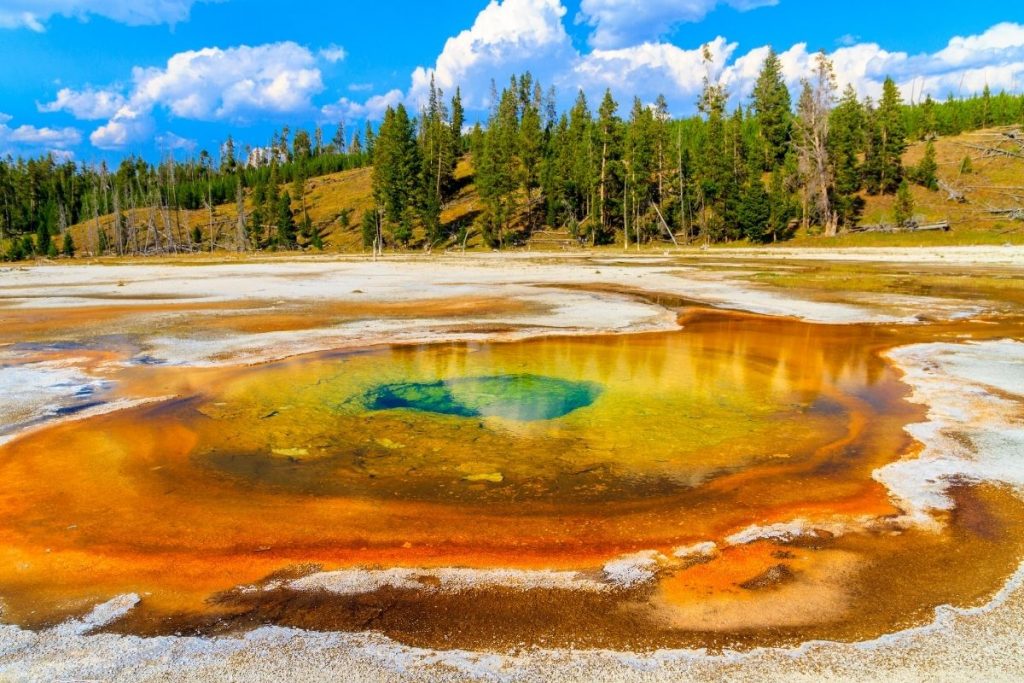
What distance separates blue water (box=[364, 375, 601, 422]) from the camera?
8852 mm

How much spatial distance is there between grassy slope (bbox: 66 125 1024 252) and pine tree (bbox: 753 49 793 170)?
12394mm

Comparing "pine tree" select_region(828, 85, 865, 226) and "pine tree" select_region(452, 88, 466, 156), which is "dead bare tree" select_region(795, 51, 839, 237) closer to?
"pine tree" select_region(828, 85, 865, 226)

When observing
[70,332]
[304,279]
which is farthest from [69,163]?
[70,332]

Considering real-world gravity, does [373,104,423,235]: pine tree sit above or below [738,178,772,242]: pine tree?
above

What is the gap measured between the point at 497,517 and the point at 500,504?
0.89ft

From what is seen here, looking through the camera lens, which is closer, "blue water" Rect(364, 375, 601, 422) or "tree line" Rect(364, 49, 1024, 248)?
"blue water" Rect(364, 375, 601, 422)

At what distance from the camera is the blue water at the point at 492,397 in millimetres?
8852

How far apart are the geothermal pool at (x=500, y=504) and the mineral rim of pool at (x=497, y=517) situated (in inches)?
1.0

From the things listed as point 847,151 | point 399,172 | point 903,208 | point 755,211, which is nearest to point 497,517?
point 755,211

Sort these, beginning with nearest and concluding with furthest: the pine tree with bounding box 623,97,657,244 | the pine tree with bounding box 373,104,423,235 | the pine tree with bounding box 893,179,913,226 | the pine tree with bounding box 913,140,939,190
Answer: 1. the pine tree with bounding box 893,179,913,226
2. the pine tree with bounding box 913,140,939,190
3. the pine tree with bounding box 623,97,657,244
4. the pine tree with bounding box 373,104,423,235

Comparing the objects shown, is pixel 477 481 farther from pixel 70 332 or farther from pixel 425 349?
pixel 70 332

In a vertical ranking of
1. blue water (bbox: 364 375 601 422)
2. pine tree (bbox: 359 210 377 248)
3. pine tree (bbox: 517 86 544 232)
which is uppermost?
pine tree (bbox: 517 86 544 232)

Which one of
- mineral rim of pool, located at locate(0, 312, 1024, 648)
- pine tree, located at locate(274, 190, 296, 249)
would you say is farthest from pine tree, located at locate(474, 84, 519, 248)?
mineral rim of pool, located at locate(0, 312, 1024, 648)

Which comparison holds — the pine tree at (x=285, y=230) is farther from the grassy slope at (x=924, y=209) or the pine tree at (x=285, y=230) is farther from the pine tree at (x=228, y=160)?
the pine tree at (x=228, y=160)
